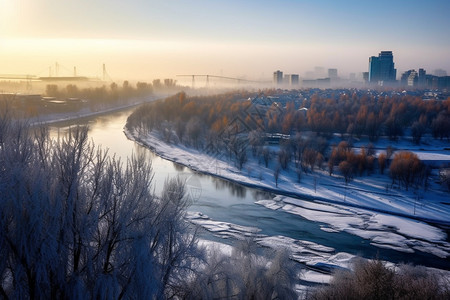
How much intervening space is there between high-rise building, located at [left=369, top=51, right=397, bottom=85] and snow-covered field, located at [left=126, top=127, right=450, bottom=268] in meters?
24.9

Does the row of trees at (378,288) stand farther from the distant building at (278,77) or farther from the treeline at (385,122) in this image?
the distant building at (278,77)

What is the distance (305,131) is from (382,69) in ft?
78.3

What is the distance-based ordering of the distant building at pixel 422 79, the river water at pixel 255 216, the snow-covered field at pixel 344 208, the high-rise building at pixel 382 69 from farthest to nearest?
the high-rise building at pixel 382 69 → the distant building at pixel 422 79 → the snow-covered field at pixel 344 208 → the river water at pixel 255 216

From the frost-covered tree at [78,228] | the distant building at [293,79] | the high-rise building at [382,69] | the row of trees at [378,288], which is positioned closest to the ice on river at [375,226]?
the row of trees at [378,288]

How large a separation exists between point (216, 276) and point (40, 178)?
1179 millimetres

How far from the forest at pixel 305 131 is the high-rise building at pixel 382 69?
60.1 ft

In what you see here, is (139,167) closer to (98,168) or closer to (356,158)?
(98,168)

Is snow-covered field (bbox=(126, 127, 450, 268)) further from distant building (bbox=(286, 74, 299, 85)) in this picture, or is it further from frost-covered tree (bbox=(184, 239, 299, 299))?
distant building (bbox=(286, 74, 299, 85))

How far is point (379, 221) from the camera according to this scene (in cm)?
496

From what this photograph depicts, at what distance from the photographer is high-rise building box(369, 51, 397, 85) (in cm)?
3108

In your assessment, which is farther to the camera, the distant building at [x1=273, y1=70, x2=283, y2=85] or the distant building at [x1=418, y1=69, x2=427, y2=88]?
the distant building at [x1=273, y1=70, x2=283, y2=85]

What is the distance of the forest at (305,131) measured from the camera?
6.99 metres

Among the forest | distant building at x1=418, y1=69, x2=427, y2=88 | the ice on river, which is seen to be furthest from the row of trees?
distant building at x1=418, y1=69, x2=427, y2=88

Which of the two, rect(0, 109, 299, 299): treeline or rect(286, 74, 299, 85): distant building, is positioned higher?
rect(286, 74, 299, 85): distant building
